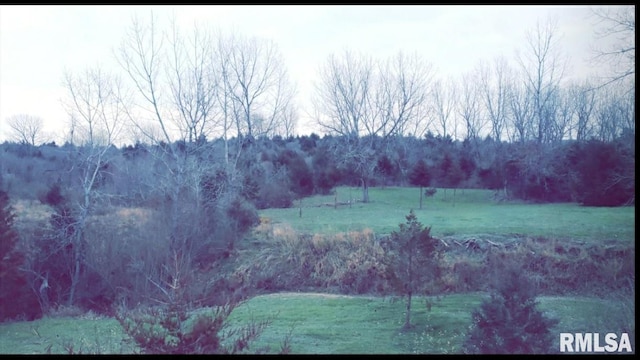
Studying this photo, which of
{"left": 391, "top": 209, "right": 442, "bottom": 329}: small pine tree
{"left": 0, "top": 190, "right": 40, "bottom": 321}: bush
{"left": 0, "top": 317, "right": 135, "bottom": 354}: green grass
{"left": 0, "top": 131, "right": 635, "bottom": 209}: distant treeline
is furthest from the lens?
{"left": 0, "top": 131, "right": 635, "bottom": 209}: distant treeline

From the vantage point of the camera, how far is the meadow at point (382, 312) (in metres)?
10.5

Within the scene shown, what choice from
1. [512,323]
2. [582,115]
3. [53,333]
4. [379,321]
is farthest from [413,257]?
[582,115]

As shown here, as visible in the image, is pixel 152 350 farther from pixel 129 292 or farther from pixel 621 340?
pixel 129 292

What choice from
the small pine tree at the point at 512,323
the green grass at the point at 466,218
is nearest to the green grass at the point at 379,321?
the small pine tree at the point at 512,323

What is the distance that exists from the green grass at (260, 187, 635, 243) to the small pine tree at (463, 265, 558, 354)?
1179 centimetres

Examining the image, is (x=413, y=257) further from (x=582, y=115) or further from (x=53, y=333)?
(x=582, y=115)

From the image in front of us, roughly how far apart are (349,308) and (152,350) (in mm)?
10370

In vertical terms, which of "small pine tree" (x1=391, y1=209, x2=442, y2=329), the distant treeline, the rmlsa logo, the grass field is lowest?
the grass field

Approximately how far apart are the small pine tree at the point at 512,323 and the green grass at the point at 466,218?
11.8 metres

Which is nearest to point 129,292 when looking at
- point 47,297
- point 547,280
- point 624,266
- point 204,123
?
point 47,297

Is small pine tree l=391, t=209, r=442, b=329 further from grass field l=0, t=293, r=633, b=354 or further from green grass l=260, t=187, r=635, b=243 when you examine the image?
green grass l=260, t=187, r=635, b=243

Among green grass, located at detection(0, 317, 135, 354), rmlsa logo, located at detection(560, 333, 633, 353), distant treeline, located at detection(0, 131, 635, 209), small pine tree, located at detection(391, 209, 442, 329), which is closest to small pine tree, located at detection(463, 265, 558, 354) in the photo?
rmlsa logo, located at detection(560, 333, 633, 353)

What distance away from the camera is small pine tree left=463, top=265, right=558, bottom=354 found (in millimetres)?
7555

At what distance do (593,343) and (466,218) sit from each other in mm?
16524
